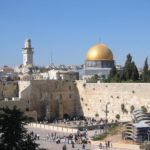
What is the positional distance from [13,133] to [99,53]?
32.8 m

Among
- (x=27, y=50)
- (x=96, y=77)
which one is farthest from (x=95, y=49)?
(x=27, y=50)

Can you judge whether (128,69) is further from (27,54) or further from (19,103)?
(27,54)

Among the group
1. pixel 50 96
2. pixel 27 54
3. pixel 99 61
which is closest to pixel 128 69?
pixel 50 96

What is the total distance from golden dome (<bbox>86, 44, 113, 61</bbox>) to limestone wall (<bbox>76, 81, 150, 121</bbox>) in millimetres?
9393

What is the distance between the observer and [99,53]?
50.5m

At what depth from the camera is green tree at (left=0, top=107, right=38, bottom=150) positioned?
18.1 meters

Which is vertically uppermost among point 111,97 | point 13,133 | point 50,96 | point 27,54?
point 27,54

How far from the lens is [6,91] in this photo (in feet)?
137

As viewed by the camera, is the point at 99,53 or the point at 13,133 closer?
the point at 13,133

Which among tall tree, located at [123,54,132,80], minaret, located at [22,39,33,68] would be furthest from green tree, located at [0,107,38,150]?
minaret, located at [22,39,33,68]

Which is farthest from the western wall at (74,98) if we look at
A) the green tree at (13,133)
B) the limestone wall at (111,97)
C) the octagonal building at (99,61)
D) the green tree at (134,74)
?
the green tree at (13,133)

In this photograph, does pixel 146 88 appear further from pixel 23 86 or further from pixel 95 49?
pixel 95 49

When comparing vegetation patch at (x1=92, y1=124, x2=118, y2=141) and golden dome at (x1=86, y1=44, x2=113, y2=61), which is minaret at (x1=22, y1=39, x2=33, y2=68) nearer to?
golden dome at (x1=86, y1=44, x2=113, y2=61)

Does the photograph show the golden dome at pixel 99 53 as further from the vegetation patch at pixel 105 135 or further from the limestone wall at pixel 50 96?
the vegetation patch at pixel 105 135
